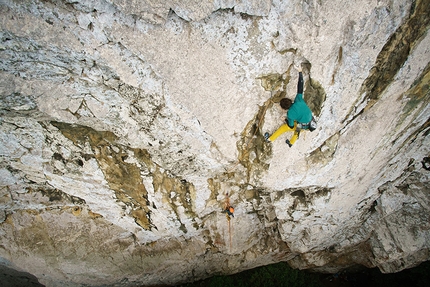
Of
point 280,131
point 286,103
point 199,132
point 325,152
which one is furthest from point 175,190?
point 325,152

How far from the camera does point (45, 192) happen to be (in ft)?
13.8

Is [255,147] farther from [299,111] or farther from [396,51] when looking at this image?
[396,51]

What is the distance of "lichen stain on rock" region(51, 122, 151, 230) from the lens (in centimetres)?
343

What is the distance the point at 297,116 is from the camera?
310 cm

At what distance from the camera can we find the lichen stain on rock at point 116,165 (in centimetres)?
343

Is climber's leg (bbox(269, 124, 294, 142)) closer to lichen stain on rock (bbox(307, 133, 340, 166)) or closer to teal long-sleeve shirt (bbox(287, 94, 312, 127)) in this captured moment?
teal long-sleeve shirt (bbox(287, 94, 312, 127))

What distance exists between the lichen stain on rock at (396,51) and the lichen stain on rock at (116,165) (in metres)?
2.91

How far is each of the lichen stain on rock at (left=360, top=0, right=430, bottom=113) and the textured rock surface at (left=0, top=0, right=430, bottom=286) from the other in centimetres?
1

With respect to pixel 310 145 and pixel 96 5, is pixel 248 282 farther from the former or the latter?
pixel 96 5

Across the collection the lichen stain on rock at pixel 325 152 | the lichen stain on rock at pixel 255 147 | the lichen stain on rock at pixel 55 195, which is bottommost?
the lichen stain on rock at pixel 325 152

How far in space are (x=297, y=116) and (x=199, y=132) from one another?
1154mm

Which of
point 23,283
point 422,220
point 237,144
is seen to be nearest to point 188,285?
point 23,283

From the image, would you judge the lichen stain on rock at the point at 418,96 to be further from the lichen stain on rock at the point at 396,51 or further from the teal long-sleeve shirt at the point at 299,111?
the teal long-sleeve shirt at the point at 299,111

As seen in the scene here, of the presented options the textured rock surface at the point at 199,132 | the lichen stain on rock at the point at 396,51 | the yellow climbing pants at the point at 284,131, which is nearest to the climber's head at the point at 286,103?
the textured rock surface at the point at 199,132
